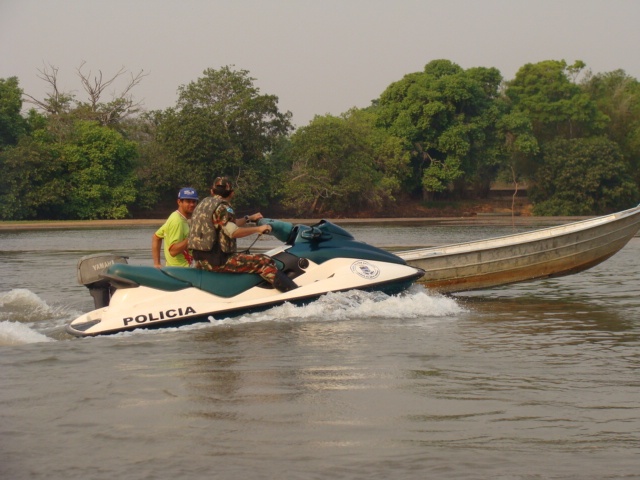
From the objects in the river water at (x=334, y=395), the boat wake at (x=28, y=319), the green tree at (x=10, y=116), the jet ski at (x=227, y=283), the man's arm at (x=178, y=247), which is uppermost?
the green tree at (x=10, y=116)

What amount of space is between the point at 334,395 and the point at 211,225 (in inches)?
137

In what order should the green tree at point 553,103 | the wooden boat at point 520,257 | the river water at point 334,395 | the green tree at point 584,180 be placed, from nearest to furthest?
the river water at point 334,395
the wooden boat at point 520,257
the green tree at point 584,180
the green tree at point 553,103

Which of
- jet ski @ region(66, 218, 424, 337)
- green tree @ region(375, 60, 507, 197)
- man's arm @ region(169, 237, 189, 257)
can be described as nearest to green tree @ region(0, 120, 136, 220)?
green tree @ region(375, 60, 507, 197)

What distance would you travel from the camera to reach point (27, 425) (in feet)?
19.5

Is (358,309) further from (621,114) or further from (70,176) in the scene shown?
(621,114)

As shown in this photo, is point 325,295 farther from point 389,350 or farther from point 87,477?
point 87,477

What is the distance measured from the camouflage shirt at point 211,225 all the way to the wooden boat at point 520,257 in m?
3.69

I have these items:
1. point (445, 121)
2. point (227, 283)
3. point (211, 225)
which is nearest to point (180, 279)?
point (227, 283)

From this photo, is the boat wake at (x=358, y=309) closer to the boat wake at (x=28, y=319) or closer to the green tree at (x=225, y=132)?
the boat wake at (x=28, y=319)

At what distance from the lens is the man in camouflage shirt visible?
9.70 meters

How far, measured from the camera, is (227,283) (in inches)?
394

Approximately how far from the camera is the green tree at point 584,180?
62.5m

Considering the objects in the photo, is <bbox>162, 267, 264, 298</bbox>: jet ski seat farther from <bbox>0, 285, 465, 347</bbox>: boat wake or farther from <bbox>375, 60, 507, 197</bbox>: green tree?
<bbox>375, 60, 507, 197</bbox>: green tree

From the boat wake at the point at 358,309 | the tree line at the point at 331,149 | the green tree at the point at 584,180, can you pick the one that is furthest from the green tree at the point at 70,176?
the boat wake at the point at 358,309
